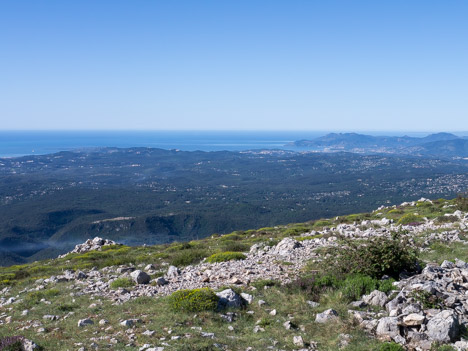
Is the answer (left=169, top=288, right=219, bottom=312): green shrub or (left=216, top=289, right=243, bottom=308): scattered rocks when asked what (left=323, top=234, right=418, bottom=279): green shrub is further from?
(left=169, top=288, right=219, bottom=312): green shrub

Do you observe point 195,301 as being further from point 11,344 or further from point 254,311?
point 11,344

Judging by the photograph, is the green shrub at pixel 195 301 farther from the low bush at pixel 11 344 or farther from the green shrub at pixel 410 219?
the green shrub at pixel 410 219

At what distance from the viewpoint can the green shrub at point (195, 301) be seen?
1038 centimetres

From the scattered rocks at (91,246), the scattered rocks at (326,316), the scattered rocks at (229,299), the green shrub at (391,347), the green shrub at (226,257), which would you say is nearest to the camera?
the green shrub at (391,347)

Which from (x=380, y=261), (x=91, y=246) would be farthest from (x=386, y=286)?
(x=91, y=246)

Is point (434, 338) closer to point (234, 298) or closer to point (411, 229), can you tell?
point (234, 298)

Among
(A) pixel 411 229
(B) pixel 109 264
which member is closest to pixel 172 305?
(B) pixel 109 264

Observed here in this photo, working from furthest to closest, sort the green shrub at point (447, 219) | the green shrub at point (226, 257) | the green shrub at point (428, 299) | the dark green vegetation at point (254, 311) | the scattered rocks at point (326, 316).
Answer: the green shrub at point (447, 219), the green shrub at point (226, 257), the scattered rocks at point (326, 316), the green shrub at point (428, 299), the dark green vegetation at point (254, 311)

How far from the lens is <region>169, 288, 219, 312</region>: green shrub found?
34.1 feet

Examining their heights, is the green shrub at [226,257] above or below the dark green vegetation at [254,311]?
below

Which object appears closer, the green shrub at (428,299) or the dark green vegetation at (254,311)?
the dark green vegetation at (254,311)

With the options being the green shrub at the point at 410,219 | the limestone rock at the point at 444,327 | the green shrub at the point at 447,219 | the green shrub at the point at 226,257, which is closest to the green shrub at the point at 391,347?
the limestone rock at the point at 444,327

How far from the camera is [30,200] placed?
7269 inches

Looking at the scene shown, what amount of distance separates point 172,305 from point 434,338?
7091 millimetres
